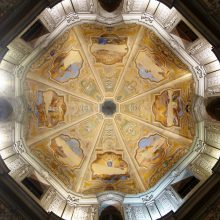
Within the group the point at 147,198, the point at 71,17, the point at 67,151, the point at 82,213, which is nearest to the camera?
the point at 71,17

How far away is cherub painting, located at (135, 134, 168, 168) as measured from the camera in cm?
1798

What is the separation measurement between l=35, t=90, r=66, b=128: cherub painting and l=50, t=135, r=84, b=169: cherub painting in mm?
949

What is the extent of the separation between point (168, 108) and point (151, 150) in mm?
2358

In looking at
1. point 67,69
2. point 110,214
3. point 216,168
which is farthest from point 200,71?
point 67,69

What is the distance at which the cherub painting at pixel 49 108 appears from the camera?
17.7 meters

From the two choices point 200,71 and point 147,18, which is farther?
point 200,71

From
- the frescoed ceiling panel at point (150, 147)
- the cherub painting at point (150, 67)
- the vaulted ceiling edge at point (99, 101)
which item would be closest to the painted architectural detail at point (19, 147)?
the vaulted ceiling edge at point (99, 101)

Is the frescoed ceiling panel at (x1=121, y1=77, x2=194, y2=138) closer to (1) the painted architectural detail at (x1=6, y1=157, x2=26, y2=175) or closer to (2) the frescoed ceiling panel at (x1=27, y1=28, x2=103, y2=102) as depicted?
(2) the frescoed ceiling panel at (x1=27, y1=28, x2=103, y2=102)

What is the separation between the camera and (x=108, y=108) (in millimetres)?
20875

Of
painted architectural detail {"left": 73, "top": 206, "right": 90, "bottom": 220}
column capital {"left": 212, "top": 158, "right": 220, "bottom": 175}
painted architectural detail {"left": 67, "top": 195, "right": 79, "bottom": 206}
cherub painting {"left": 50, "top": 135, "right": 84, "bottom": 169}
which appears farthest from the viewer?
cherub painting {"left": 50, "top": 135, "right": 84, "bottom": 169}

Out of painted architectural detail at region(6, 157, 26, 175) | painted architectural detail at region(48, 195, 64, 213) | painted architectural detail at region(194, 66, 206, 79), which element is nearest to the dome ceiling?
painted architectural detail at region(194, 66, 206, 79)

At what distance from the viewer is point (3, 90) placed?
13.5m

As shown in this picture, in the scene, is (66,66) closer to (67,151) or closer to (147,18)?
(67,151)

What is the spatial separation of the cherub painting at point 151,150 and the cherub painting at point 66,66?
206 inches
